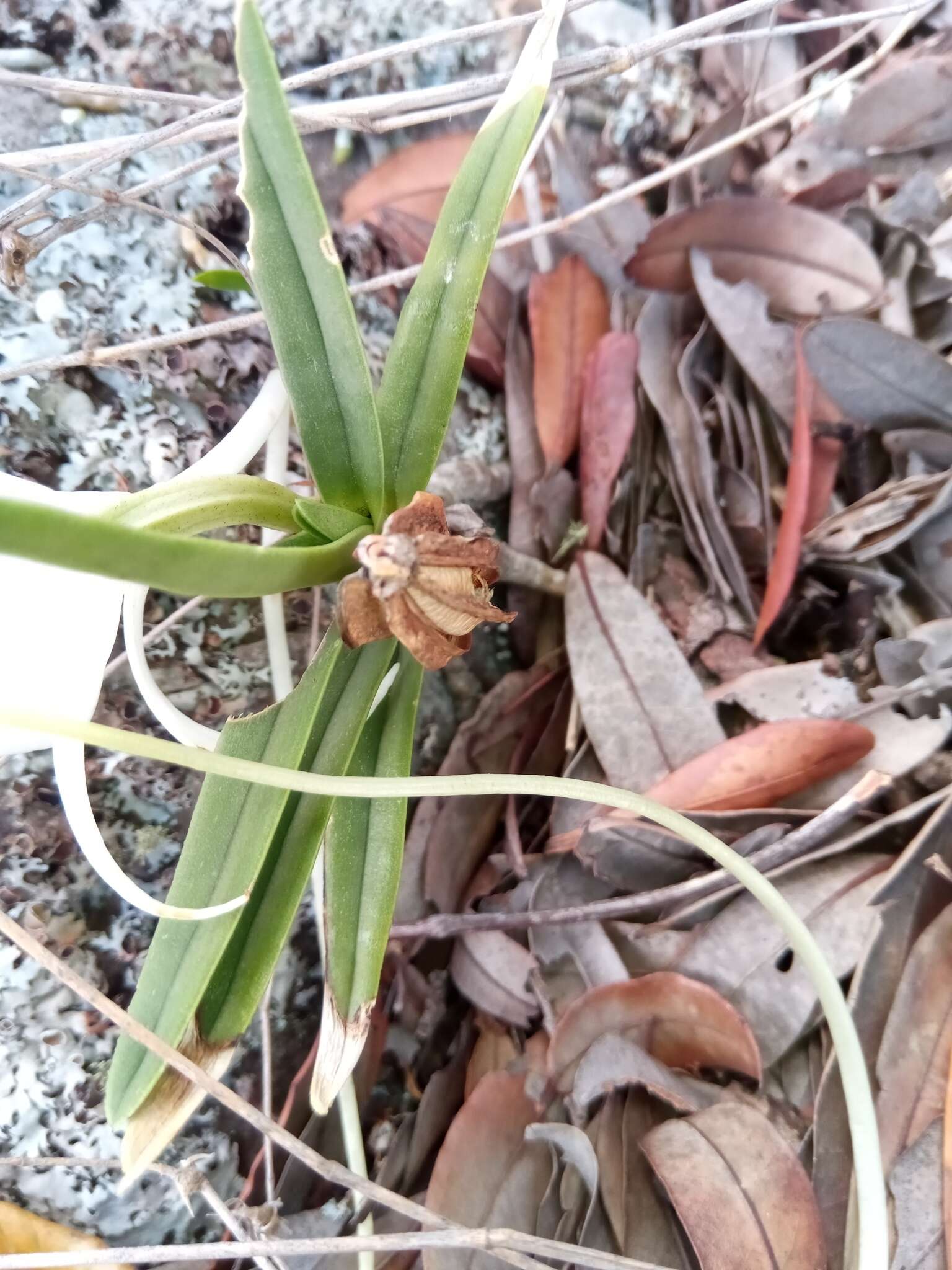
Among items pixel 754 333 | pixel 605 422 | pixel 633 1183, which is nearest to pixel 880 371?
pixel 754 333

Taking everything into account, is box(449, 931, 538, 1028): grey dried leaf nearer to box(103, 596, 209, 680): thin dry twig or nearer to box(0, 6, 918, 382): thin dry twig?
box(103, 596, 209, 680): thin dry twig

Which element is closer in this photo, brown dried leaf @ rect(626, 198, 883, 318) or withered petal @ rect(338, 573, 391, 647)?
withered petal @ rect(338, 573, 391, 647)

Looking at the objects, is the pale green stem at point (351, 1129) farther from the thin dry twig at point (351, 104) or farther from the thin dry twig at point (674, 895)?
the thin dry twig at point (351, 104)

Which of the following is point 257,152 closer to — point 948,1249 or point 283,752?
point 283,752

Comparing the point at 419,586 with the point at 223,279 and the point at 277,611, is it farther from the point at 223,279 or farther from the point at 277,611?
the point at 223,279

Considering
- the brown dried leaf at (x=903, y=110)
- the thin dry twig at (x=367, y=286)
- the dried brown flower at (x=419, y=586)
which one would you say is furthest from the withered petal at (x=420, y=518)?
the brown dried leaf at (x=903, y=110)

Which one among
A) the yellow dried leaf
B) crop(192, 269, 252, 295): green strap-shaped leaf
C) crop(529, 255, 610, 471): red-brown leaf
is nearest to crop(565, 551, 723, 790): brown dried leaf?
crop(529, 255, 610, 471): red-brown leaf
